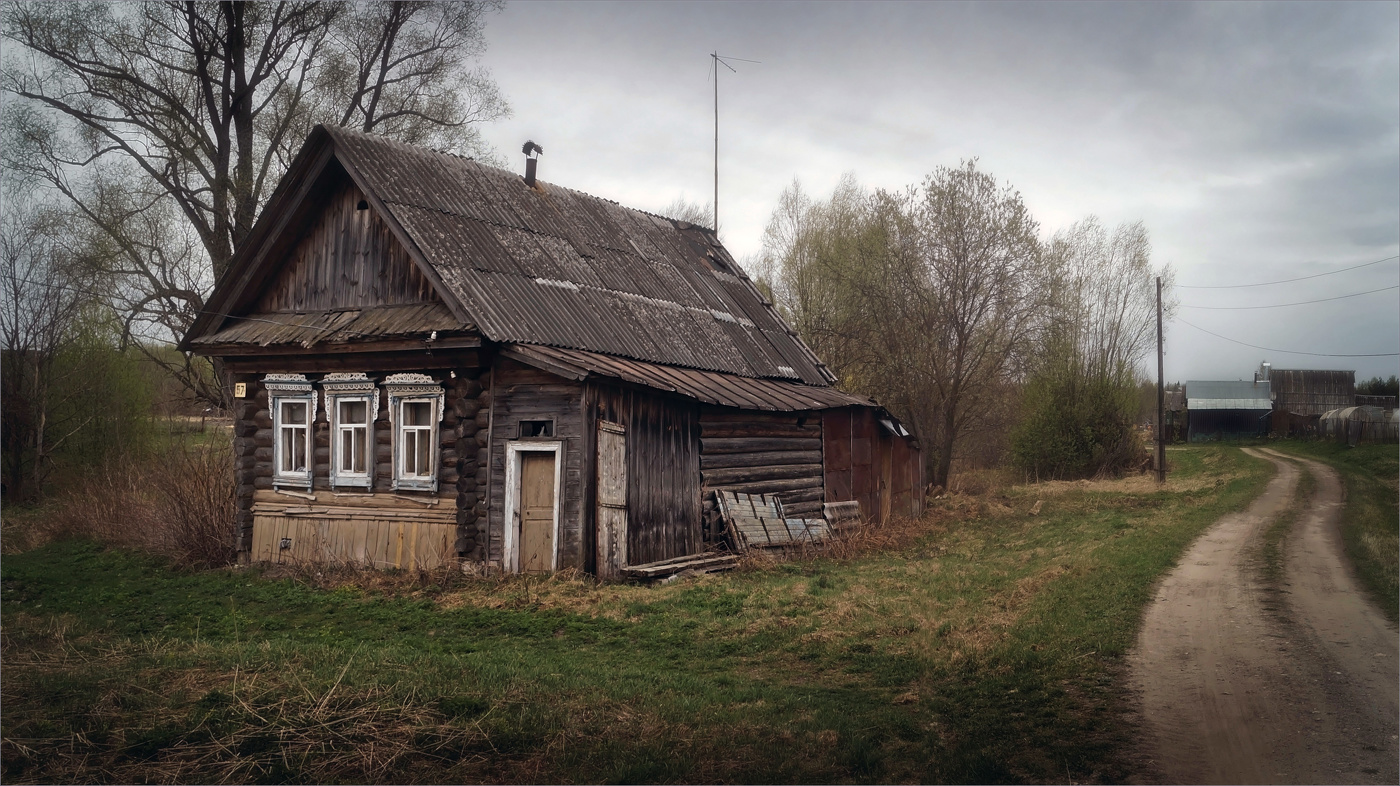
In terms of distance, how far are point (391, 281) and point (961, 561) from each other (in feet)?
34.8

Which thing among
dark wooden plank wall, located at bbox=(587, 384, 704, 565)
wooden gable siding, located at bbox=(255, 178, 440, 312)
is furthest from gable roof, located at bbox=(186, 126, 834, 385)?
dark wooden plank wall, located at bbox=(587, 384, 704, 565)

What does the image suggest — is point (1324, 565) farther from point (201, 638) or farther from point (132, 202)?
point (132, 202)

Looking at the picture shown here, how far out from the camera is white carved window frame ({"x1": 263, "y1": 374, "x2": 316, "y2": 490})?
50.8 ft

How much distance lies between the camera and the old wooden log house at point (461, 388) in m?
13.6

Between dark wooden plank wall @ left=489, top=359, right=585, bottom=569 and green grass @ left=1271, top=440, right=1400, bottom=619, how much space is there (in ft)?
32.2

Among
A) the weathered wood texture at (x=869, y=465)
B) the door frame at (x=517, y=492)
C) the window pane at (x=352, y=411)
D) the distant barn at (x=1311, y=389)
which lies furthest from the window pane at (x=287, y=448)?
the distant barn at (x=1311, y=389)

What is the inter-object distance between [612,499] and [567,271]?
200 inches

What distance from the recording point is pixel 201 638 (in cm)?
978

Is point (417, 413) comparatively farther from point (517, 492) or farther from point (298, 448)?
point (298, 448)

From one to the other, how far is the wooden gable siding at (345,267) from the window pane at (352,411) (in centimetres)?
162

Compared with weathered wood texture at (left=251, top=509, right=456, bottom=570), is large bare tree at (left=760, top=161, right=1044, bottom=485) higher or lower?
higher

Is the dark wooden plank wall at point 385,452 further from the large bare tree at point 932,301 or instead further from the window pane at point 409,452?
the large bare tree at point 932,301

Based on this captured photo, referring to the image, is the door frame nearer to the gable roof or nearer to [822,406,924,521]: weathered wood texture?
the gable roof

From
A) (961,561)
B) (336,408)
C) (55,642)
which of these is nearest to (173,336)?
(336,408)
